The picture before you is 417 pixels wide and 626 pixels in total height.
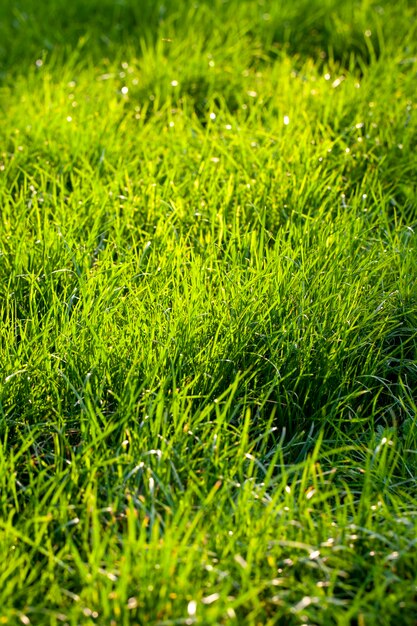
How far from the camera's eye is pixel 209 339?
2.39 metres

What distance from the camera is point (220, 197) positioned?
10.4ft

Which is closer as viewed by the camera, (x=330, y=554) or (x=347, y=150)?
(x=330, y=554)

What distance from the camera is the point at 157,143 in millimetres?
3559

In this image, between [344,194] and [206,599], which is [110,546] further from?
[344,194]

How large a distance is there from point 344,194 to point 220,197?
48 centimetres

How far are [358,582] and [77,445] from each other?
81cm

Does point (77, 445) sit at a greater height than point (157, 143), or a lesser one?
lesser

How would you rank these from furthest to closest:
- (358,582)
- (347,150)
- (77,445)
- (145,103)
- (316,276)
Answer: (145,103)
(347,150)
(316,276)
(77,445)
(358,582)

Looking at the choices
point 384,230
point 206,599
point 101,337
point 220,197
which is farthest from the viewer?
point 220,197

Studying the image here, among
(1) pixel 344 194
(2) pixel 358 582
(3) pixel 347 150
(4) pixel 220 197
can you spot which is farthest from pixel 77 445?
(3) pixel 347 150

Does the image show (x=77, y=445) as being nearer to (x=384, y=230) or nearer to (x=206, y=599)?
(x=206, y=599)

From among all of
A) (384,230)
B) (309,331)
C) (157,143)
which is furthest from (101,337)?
(157,143)

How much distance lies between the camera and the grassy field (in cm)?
176

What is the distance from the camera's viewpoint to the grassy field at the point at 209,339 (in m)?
1.76
